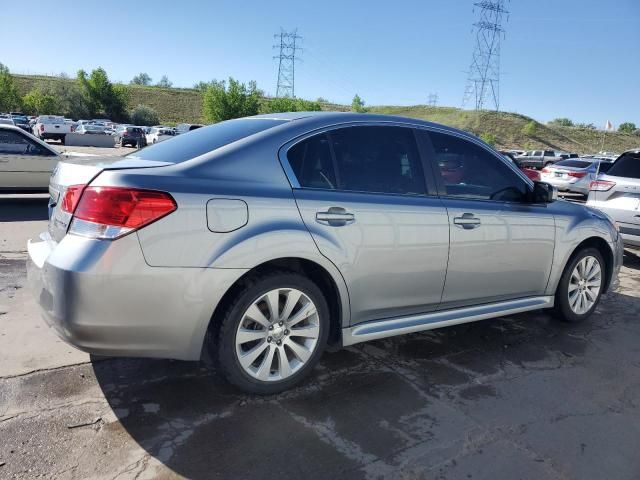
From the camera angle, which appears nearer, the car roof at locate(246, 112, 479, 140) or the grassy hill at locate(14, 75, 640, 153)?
the car roof at locate(246, 112, 479, 140)

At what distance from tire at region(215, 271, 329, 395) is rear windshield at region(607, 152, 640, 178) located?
618cm

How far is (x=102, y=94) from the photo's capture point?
246ft

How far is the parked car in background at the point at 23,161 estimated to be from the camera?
9172 mm

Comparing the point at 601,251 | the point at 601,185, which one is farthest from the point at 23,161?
the point at 601,185

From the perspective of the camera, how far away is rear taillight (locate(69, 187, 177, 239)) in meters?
2.59

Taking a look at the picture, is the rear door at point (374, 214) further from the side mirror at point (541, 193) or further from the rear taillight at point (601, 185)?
the rear taillight at point (601, 185)

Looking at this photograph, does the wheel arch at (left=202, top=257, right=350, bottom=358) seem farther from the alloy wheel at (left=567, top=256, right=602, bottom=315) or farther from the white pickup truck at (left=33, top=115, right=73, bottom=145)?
the white pickup truck at (left=33, top=115, right=73, bottom=145)

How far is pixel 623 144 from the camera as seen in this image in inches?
3504

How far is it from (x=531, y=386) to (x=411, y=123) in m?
2.03

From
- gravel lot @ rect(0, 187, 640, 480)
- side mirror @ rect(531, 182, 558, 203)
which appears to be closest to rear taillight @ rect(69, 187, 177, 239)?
gravel lot @ rect(0, 187, 640, 480)

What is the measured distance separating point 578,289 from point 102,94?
80845 millimetres

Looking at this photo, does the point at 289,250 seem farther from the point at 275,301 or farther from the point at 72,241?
the point at 72,241

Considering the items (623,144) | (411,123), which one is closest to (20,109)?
(411,123)

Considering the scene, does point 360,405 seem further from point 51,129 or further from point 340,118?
point 51,129
